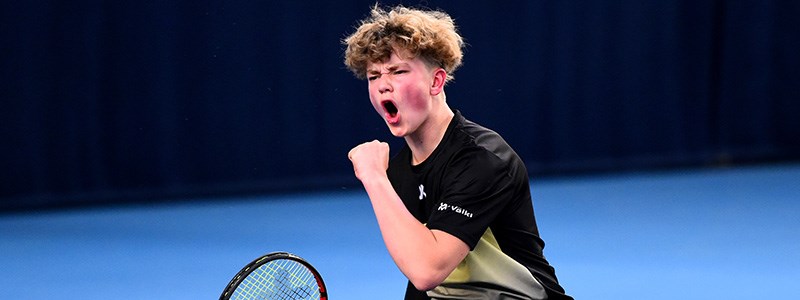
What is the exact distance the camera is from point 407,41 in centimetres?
306

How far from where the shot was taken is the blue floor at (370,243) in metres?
5.42

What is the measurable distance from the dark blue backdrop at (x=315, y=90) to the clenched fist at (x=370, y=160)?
4.18m

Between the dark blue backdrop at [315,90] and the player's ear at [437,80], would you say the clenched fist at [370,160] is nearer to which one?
the player's ear at [437,80]

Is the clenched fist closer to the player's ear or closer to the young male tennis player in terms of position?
the young male tennis player

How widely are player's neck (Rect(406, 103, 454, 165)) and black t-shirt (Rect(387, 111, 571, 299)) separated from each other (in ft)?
0.05

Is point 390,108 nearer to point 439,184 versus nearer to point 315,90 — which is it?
point 439,184

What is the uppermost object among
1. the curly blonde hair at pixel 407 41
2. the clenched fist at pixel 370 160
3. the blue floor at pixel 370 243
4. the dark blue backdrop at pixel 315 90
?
the curly blonde hair at pixel 407 41

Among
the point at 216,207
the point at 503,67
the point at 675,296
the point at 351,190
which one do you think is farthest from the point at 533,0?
the point at 675,296

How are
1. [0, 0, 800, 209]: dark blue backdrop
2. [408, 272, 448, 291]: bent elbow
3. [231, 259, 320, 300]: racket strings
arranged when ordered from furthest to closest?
[0, 0, 800, 209]: dark blue backdrop
[231, 259, 320, 300]: racket strings
[408, 272, 448, 291]: bent elbow

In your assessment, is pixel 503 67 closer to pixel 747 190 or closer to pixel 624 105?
pixel 624 105

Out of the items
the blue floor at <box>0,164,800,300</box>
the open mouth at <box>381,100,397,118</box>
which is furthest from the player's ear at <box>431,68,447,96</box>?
the blue floor at <box>0,164,800,300</box>

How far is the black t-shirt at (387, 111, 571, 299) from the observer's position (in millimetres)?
3049

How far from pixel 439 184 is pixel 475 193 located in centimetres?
15

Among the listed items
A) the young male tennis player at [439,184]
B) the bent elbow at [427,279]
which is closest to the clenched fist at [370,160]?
the young male tennis player at [439,184]
